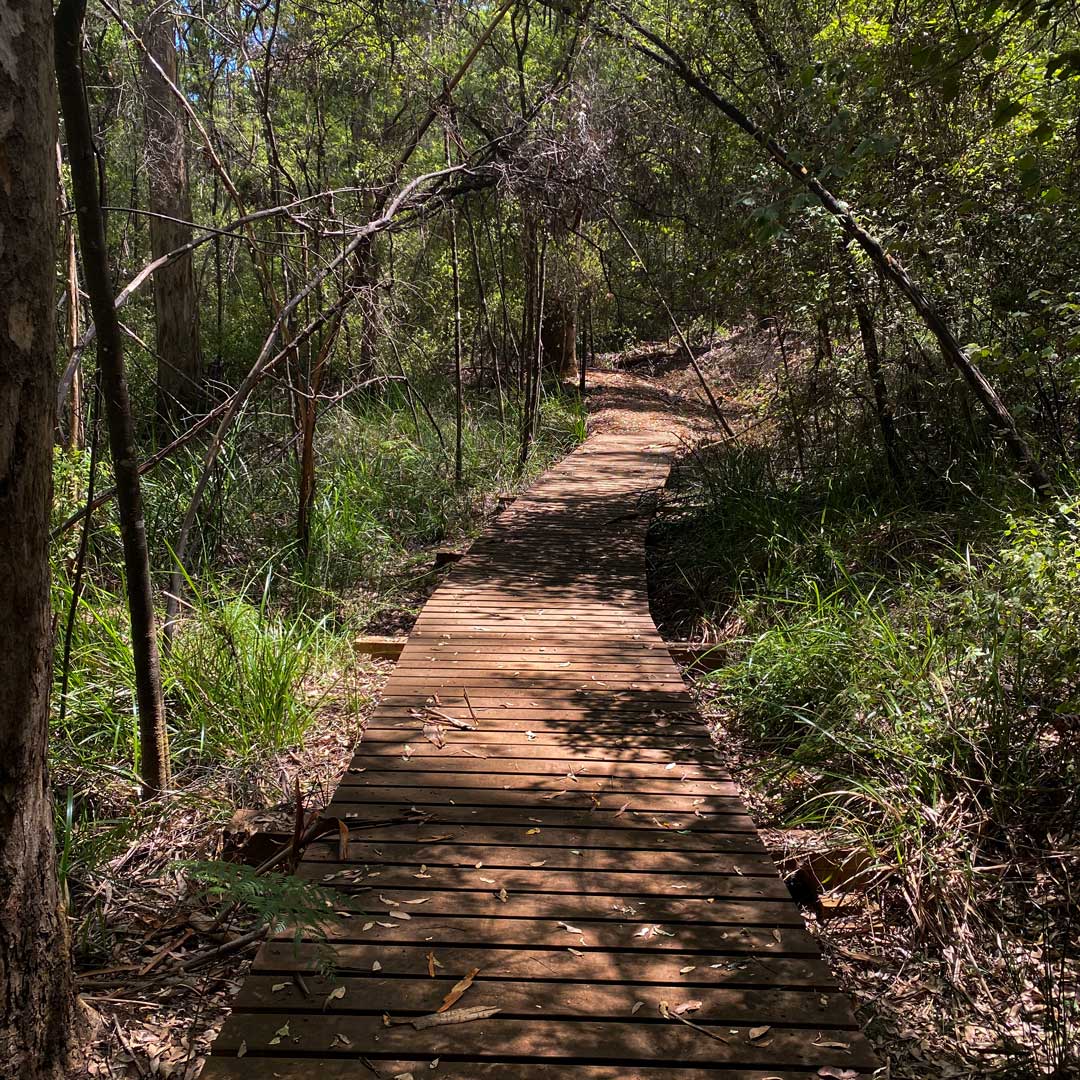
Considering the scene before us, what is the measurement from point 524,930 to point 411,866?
0.52 meters

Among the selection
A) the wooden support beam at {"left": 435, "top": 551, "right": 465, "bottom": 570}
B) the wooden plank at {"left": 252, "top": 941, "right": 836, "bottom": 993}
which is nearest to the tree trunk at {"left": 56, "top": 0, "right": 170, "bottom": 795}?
the wooden plank at {"left": 252, "top": 941, "right": 836, "bottom": 993}

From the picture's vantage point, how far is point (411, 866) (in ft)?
9.84

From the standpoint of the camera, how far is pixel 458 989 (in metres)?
2.38

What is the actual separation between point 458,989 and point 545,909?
1.48 feet

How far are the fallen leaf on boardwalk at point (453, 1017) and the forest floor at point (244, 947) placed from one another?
554mm

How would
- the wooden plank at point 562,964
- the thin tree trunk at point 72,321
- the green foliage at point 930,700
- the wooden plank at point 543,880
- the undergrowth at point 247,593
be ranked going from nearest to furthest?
the wooden plank at point 562,964 → the wooden plank at point 543,880 → the green foliage at point 930,700 → the undergrowth at point 247,593 → the thin tree trunk at point 72,321

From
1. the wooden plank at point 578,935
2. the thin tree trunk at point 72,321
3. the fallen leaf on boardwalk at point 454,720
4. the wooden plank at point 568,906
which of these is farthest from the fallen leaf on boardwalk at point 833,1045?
the thin tree trunk at point 72,321

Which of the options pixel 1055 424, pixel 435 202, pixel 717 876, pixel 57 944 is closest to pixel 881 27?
pixel 1055 424

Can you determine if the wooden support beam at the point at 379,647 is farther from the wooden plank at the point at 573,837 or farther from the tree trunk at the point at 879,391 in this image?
the tree trunk at the point at 879,391

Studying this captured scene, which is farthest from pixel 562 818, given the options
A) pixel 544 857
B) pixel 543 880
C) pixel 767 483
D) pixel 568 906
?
pixel 767 483

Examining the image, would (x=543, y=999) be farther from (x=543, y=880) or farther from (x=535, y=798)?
(x=535, y=798)

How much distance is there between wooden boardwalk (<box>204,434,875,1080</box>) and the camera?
217 centimetres

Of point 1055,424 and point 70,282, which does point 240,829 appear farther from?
point 1055,424

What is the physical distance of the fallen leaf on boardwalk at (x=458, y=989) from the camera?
7.61 feet
